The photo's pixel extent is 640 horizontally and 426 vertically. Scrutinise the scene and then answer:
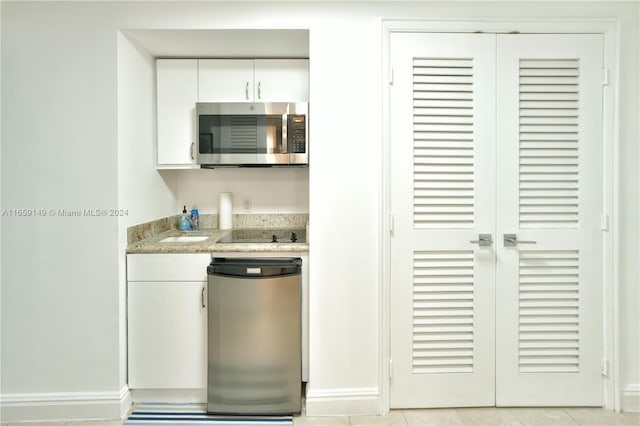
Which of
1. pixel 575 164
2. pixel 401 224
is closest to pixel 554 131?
pixel 575 164

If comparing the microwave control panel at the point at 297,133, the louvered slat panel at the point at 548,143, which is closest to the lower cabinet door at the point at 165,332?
the microwave control panel at the point at 297,133

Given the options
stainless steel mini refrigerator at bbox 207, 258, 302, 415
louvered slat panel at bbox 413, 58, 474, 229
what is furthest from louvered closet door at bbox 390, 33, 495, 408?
stainless steel mini refrigerator at bbox 207, 258, 302, 415

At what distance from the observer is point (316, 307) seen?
86.3 inches

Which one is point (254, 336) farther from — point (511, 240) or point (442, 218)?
point (511, 240)

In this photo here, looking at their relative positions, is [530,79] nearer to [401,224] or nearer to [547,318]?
[401,224]

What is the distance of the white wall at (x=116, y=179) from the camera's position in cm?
211

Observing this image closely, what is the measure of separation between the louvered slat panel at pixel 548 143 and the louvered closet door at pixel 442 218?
0.61 ft

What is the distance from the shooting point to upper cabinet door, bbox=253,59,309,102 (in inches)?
102

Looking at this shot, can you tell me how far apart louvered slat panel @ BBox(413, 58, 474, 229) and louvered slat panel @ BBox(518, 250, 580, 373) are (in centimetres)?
45

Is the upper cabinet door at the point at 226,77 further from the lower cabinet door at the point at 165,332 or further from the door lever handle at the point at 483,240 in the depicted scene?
the door lever handle at the point at 483,240

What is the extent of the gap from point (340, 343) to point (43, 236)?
1676 millimetres

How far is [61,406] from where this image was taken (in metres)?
2.15

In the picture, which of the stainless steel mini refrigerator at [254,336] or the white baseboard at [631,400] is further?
the white baseboard at [631,400]

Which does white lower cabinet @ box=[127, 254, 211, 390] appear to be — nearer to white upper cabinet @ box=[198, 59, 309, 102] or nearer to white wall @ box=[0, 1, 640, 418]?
white wall @ box=[0, 1, 640, 418]
